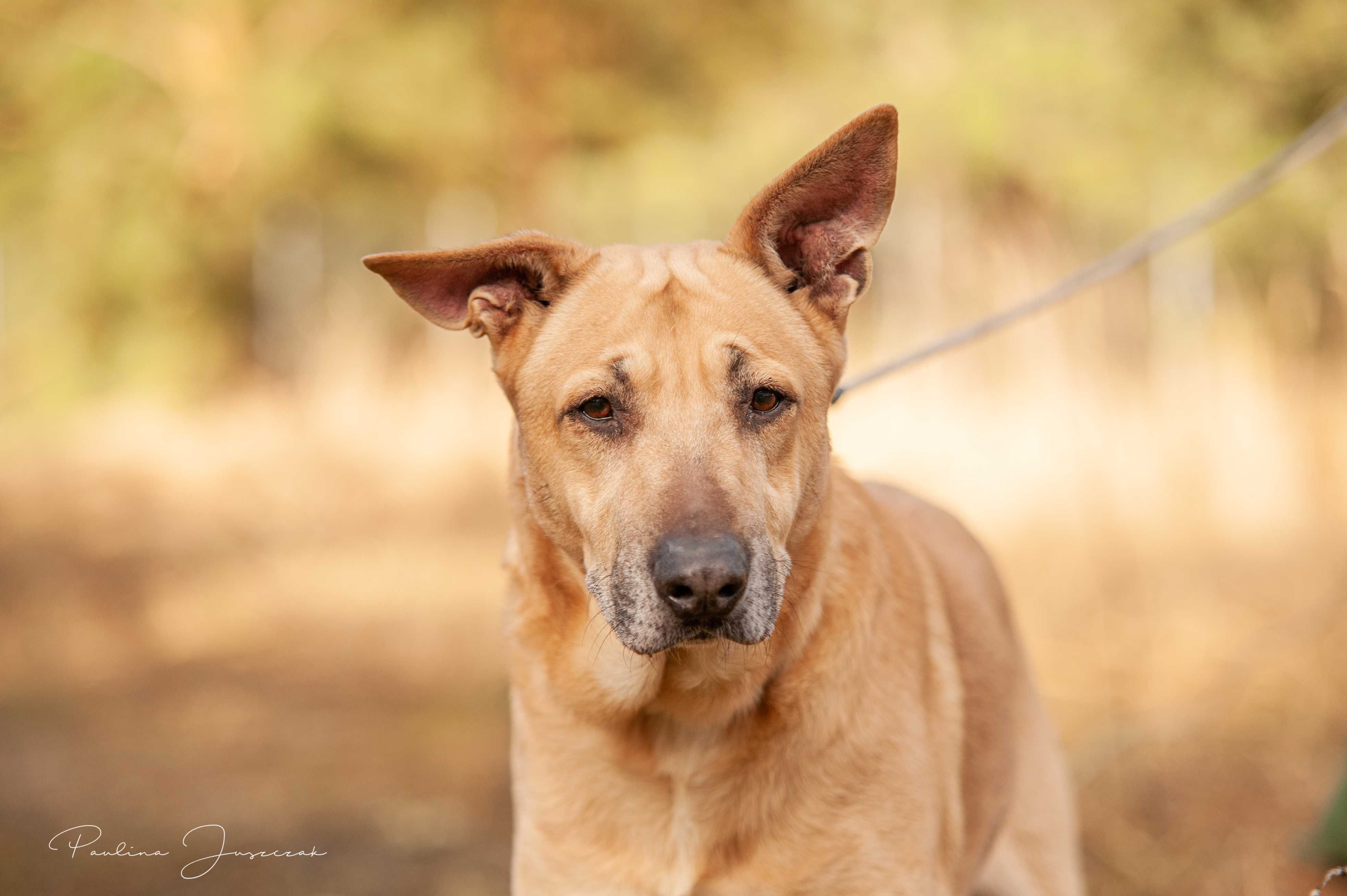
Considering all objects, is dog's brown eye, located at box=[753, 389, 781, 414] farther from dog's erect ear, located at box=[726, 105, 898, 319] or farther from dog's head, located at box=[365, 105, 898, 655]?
dog's erect ear, located at box=[726, 105, 898, 319]

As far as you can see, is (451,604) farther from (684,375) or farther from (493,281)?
(684,375)

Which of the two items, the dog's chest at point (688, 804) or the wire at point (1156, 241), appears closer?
the dog's chest at point (688, 804)

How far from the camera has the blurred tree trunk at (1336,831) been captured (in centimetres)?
335

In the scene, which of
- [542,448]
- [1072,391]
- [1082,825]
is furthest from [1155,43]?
[542,448]

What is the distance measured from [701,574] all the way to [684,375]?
0.47m

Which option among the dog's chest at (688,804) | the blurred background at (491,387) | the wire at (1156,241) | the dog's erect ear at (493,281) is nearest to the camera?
the dog's chest at (688,804)

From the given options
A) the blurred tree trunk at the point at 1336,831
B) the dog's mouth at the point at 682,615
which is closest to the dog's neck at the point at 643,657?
the dog's mouth at the point at 682,615

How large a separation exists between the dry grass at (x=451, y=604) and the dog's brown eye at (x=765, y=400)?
2555 millimetres

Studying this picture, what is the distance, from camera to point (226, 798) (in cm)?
512

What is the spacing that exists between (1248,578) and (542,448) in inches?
225

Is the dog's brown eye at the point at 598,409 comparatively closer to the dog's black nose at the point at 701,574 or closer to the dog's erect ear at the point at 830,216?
the dog's black nose at the point at 701,574

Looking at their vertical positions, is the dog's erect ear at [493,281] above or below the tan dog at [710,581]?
above

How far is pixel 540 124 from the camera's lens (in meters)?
10.3

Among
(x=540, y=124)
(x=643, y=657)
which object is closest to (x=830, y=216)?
(x=643, y=657)
